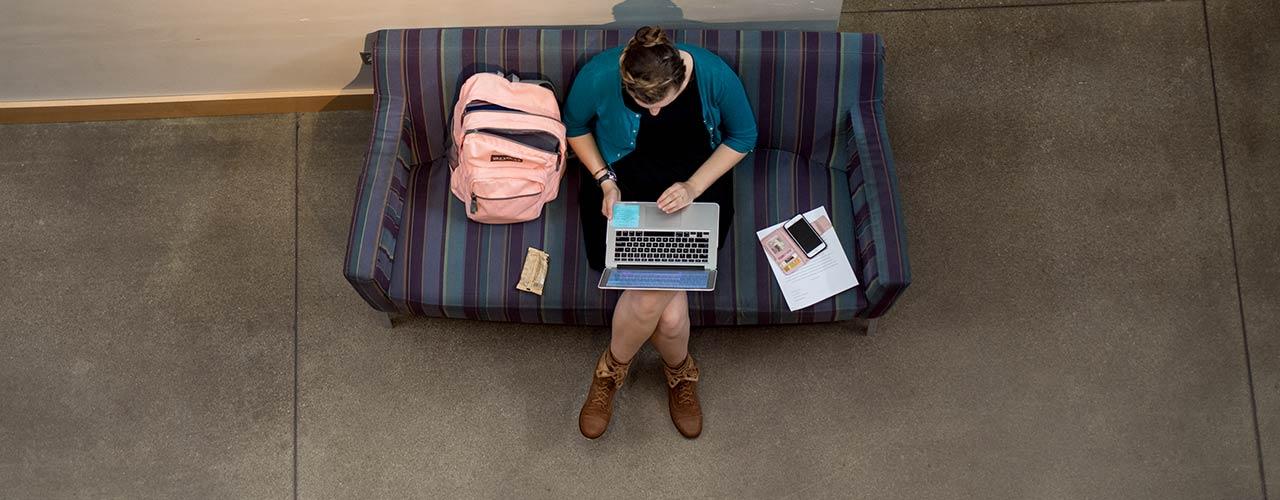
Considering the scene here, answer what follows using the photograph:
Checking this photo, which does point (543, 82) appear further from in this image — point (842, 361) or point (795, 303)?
point (842, 361)

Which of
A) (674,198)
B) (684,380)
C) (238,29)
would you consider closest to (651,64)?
(674,198)

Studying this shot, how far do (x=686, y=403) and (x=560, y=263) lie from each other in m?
0.63

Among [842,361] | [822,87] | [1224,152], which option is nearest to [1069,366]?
[842,361]

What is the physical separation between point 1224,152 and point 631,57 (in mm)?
2343

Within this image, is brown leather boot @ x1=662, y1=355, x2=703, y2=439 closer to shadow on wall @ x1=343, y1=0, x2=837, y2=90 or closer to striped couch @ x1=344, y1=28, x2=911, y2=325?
striped couch @ x1=344, y1=28, x2=911, y2=325

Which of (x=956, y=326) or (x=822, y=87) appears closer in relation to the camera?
(x=822, y=87)

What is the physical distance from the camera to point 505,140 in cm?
313

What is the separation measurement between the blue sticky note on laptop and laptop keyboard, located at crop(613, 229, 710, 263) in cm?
2

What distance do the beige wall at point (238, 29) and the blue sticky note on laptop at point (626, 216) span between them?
0.71 m

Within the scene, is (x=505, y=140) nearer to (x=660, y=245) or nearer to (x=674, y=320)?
(x=660, y=245)

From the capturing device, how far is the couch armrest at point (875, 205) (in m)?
3.16

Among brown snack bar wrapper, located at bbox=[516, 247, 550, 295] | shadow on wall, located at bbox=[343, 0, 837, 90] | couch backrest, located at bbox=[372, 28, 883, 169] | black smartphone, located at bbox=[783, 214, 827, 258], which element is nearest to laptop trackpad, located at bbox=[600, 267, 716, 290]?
brown snack bar wrapper, located at bbox=[516, 247, 550, 295]

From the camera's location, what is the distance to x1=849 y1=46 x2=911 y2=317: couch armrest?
3156 millimetres

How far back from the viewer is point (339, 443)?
358cm
